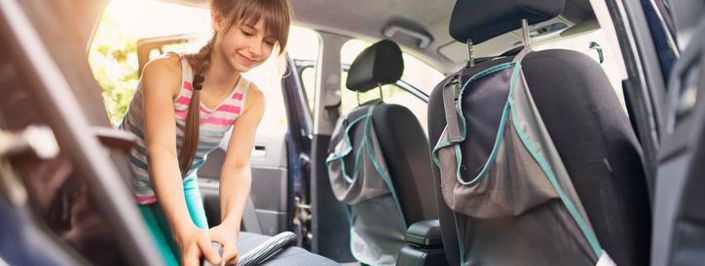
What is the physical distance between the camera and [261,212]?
2.63 metres

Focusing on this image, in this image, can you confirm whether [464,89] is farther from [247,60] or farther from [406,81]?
[406,81]

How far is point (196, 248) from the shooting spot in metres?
0.99

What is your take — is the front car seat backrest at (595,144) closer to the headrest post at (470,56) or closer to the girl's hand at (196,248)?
the headrest post at (470,56)

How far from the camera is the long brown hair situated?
1.29 m

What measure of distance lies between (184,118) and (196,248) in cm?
44

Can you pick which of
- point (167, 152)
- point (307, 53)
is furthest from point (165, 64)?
point (307, 53)

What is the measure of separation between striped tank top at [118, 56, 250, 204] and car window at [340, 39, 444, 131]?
107 centimetres

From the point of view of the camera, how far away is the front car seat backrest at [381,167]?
2100mm

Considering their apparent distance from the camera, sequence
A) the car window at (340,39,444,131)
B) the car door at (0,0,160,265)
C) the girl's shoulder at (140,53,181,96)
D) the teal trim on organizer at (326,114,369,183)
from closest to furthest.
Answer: the car door at (0,0,160,265), the girl's shoulder at (140,53,181,96), the teal trim on organizer at (326,114,369,183), the car window at (340,39,444,131)

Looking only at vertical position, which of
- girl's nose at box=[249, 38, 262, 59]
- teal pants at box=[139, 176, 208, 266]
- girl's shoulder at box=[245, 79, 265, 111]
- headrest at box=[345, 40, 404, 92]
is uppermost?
girl's nose at box=[249, 38, 262, 59]

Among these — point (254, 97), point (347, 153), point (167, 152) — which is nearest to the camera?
point (167, 152)

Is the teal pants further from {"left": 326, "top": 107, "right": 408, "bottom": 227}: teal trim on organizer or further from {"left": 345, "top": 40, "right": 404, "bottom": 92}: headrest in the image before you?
{"left": 345, "top": 40, "right": 404, "bottom": 92}: headrest

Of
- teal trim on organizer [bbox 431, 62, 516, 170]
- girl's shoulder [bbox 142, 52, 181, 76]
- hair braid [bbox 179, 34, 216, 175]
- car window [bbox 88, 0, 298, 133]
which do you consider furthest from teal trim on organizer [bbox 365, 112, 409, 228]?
A: girl's shoulder [bbox 142, 52, 181, 76]

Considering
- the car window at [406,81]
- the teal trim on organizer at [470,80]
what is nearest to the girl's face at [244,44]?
the teal trim on organizer at [470,80]
